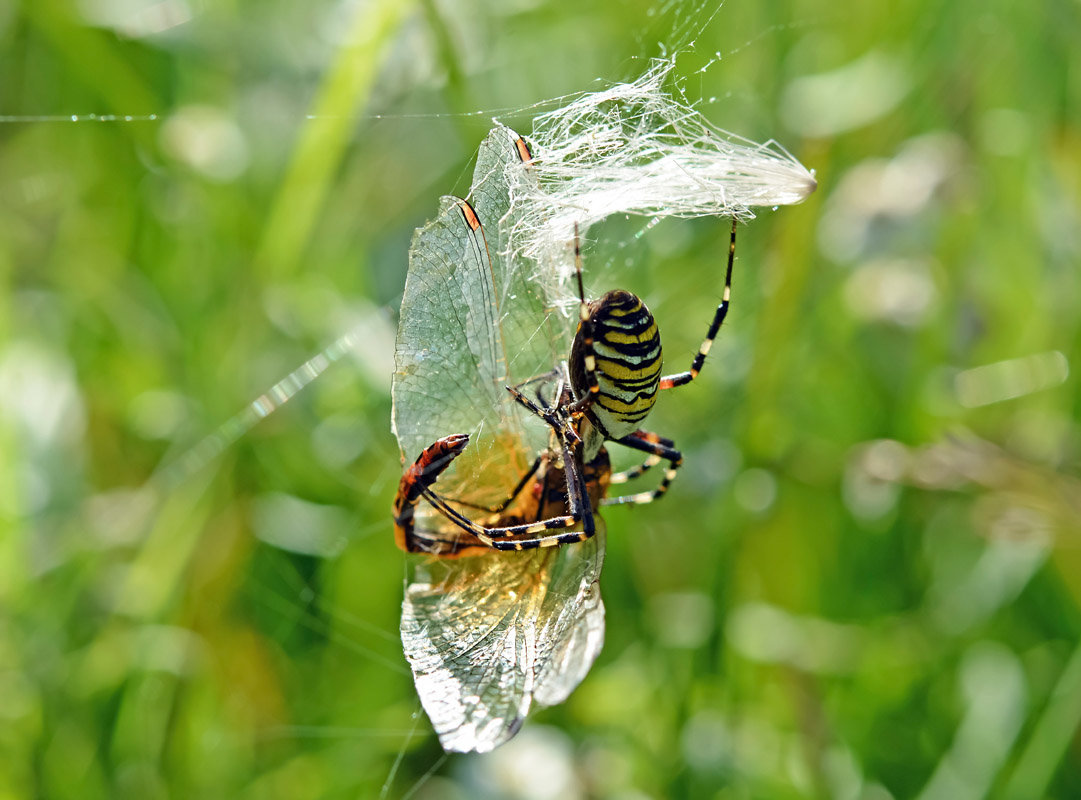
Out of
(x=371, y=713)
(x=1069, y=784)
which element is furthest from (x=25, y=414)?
(x=1069, y=784)

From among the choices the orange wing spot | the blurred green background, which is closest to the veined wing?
the orange wing spot

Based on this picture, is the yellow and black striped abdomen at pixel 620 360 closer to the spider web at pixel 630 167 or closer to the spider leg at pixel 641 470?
the spider web at pixel 630 167

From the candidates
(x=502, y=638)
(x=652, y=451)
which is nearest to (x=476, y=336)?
(x=502, y=638)

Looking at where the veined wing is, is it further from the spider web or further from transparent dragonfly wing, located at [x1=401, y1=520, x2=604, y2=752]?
transparent dragonfly wing, located at [x1=401, y1=520, x2=604, y2=752]

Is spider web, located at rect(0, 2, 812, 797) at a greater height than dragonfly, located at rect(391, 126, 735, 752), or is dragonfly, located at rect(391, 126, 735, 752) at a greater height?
spider web, located at rect(0, 2, 812, 797)

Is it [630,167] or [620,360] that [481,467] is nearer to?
[620,360]
